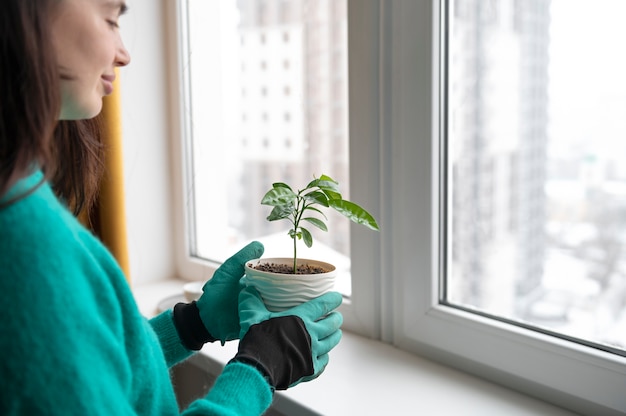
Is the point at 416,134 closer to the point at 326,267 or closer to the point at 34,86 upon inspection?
the point at 326,267

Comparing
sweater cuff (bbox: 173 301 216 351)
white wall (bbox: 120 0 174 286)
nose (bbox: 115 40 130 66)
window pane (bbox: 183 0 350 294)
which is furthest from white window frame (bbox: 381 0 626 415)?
white wall (bbox: 120 0 174 286)

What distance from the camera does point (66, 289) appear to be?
0.52 meters

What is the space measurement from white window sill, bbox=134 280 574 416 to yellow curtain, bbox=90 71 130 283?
39cm

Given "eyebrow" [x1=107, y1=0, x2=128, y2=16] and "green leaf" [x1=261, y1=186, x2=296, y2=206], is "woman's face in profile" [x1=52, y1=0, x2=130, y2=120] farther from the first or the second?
"green leaf" [x1=261, y1=186, x2=296, y2=206]

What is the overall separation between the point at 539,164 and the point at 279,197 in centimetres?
45

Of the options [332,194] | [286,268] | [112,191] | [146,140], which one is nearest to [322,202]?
[332,194]

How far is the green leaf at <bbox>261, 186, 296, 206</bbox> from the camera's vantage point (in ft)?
2.47

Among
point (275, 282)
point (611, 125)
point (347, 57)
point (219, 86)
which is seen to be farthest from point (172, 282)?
point (611, 125)

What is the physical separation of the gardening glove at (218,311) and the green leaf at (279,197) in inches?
5.9

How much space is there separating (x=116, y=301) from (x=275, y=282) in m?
0.23

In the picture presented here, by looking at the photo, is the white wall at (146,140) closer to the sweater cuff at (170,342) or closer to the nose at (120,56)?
the sweater cuff at (170,342)

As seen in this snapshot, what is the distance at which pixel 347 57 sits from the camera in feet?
3.67

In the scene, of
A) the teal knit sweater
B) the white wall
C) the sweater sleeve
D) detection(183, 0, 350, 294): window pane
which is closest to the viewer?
the teal knit sweater

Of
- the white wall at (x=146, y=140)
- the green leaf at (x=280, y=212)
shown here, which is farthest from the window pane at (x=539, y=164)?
the white wall at (x=146, y=140)
